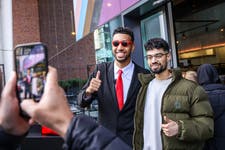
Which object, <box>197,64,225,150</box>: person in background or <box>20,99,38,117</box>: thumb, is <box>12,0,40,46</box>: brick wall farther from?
<box>20,99,38,117</box>: thumb

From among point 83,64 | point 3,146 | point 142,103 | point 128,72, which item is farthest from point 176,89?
point 83,64

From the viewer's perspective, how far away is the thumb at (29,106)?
102 cm

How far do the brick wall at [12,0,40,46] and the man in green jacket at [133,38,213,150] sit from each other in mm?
15059

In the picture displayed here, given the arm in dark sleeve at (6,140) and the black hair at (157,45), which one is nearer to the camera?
the arm in dark sleeve at (6,140)

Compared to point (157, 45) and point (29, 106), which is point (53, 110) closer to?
point (29, 106)

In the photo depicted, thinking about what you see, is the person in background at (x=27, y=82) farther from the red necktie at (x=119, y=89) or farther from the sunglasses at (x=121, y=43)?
the sunglasses at (x=121, y=43)

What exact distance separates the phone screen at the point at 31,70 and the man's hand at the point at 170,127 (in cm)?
165

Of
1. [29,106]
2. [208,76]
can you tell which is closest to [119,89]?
[208,76]

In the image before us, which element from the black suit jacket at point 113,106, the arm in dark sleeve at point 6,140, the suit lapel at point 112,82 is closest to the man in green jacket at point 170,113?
the black suit jacket at point 113,106

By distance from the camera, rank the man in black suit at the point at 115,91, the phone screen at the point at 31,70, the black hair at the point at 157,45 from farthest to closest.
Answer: the black hair at the point at 157,45 → the man in black suit at the point at 115,91 → the phone screen at the point at 31,70

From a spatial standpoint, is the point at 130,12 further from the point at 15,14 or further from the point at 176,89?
the point at 15,14

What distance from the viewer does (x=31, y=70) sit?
1154 mm

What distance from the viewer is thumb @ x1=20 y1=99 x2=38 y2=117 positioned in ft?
3.33

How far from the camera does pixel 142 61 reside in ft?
23.3
